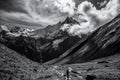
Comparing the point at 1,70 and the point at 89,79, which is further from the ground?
the point at 1,70

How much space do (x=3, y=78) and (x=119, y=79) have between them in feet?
257

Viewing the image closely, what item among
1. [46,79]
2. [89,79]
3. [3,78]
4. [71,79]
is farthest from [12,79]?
[89,79]

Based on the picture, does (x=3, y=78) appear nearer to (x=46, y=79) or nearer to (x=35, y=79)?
(x=35, y=79)

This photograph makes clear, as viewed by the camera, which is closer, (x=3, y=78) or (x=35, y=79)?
(x=3, y=78)

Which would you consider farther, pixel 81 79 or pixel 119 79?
pixel 81 79

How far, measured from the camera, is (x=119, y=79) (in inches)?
4370

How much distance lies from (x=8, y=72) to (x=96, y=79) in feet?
206

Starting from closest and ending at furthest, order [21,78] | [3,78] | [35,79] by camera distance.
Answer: [3,78] < [21,78] < [35,79]

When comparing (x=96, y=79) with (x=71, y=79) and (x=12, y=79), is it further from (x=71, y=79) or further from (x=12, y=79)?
(x=12, y=79)

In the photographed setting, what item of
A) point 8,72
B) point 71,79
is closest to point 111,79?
point 71,79

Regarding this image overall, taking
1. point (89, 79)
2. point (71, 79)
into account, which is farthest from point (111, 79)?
point (71, 79)

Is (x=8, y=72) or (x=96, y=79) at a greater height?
(x=8, y=72)

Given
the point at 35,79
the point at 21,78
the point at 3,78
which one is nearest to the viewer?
the point at 3,78

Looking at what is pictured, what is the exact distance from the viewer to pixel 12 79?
106 meters
